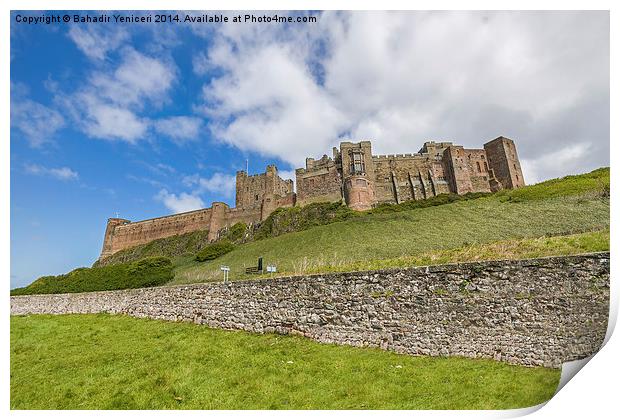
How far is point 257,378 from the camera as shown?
24.8 ft

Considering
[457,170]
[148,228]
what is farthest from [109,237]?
[457,170]

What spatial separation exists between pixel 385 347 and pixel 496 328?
2.58 m

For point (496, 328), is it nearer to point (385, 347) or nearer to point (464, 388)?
point (464, 388)

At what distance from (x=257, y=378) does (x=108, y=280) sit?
20920 millimetres

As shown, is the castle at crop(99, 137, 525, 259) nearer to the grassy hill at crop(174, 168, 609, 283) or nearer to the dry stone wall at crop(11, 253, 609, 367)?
the grassy hill at crop(174, 168, 609, 283)

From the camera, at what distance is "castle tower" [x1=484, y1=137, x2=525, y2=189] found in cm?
4884

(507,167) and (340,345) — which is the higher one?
(507,167)

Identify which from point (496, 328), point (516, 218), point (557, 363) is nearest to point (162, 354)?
point (496, 328)

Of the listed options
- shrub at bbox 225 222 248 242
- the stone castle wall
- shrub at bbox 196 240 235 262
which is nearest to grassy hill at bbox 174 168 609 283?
Answer: shrub at bbox 196 240 235 262

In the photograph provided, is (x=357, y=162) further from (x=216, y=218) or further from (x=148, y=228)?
(x=148, y=228)

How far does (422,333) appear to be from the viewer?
27.4ft

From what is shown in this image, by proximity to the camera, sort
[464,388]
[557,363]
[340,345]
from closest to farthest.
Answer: [464,388] < [557,363] < [340,345]
